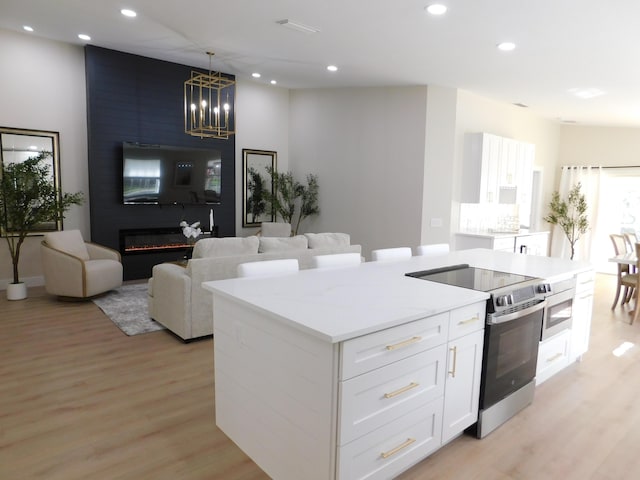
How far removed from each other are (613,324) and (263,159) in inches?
242

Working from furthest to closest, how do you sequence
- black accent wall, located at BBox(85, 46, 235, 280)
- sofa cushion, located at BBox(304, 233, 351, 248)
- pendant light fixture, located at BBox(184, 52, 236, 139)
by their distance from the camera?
pendant light fixture, located at BBox(184, 52, 236, 139), black accent wall, located at BBox(85, 46, 235, 280), sofa cushion, located at BBox(304, 233, 351, 248)

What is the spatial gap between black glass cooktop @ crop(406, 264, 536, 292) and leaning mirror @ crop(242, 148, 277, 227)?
5.45m

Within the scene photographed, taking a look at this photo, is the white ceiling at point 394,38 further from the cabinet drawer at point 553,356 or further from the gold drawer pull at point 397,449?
the gold drawer pull at point 397,449

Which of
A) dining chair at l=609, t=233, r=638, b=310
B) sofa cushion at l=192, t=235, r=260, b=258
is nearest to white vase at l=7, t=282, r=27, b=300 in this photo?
sofa cushion at l=192, t=235, r=260, b=258

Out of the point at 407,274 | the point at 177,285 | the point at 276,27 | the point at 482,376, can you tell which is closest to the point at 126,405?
the point at 177,285

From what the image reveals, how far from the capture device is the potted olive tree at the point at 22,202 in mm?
5113

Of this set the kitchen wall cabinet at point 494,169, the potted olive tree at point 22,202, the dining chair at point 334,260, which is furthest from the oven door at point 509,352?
the potted olive tree at point 22,202

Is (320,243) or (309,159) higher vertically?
(309,159)

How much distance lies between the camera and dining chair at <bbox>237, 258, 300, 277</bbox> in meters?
2.63

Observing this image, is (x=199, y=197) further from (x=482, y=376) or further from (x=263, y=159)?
(x=482, y=376)

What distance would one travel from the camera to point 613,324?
502cm

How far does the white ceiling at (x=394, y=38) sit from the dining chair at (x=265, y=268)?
2420mm

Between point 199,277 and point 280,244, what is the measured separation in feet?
3.09

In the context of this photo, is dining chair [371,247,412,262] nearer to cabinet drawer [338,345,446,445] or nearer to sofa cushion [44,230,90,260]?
cabinet drawer [338,345,446,445]
